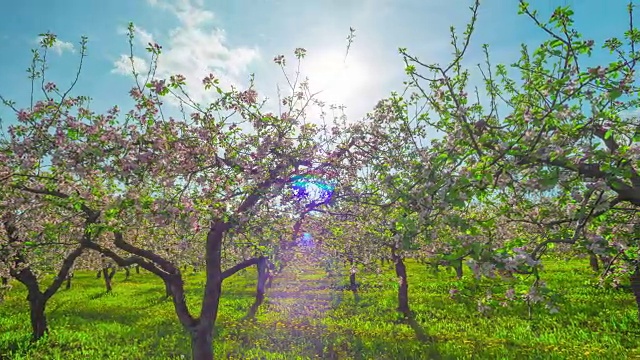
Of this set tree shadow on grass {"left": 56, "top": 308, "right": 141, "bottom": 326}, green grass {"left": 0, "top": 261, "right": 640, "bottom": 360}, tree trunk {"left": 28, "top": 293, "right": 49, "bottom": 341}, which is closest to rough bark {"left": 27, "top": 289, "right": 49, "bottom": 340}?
tree trunk {"left": 28, "top": 293, "right": 49, "bottom": 341}

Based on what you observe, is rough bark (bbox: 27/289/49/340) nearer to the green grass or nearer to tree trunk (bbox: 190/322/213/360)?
the green grass

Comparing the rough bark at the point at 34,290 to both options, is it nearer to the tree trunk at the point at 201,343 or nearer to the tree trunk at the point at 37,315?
the tree trunk at the point at 37,315

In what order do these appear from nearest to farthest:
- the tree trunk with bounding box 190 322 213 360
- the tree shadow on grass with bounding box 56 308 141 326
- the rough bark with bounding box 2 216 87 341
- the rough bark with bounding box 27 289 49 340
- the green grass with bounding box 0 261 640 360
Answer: the tree trunk with bounding box 190 322 213 360
the green grass with bounding box 0 261 640 360
the rough bark with bounding box 2 216 87 341
the rough bark with bounding box 27 289 49 340
the tree shadow on grass with bounding box 56 308 141 326

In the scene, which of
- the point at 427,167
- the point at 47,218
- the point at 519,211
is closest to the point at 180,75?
the point at 427,167

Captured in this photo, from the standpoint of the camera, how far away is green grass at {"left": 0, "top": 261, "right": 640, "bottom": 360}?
13.8 metres

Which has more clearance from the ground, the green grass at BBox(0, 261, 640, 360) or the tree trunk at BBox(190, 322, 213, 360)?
the tree trunk at BBox(190, 322, 213, 360)

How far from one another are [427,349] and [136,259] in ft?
34.5

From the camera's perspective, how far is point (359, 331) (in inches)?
707

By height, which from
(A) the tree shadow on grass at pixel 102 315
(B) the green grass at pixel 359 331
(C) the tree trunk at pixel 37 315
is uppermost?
(C) the tree trunk at pixel 37 315

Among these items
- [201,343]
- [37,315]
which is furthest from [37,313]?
[201,343]

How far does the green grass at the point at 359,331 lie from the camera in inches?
542

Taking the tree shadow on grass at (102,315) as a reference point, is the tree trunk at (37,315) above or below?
above

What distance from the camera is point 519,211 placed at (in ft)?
23.3

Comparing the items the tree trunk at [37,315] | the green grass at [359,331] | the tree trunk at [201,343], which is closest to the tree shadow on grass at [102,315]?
the green grass at [359,331]
